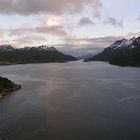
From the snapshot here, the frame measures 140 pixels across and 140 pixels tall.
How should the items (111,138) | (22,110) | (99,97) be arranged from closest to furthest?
(111,138), (22,110), (99,97)

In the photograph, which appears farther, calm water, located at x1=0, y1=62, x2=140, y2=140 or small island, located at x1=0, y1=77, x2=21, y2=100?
small island, located at x1=0, y1=77, x2=21, y2=100

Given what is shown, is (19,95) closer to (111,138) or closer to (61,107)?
(61,107)

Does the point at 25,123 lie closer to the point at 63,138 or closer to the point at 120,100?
the point at 63,138

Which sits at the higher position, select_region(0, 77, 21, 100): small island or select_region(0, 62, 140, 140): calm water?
select_region(0, 77, 21, 100): small island

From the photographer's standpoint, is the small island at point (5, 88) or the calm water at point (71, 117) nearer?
the calm water at point (71, 117)

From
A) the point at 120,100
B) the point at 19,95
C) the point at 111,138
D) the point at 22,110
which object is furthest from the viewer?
the point at 19,95

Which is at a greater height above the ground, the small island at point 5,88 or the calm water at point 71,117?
the small island at point 5,88

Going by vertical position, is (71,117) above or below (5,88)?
below

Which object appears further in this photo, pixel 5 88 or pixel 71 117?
pixel 5 88

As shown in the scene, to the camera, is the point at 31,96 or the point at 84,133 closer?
the point at 84,133

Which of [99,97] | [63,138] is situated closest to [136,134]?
[63,138]
